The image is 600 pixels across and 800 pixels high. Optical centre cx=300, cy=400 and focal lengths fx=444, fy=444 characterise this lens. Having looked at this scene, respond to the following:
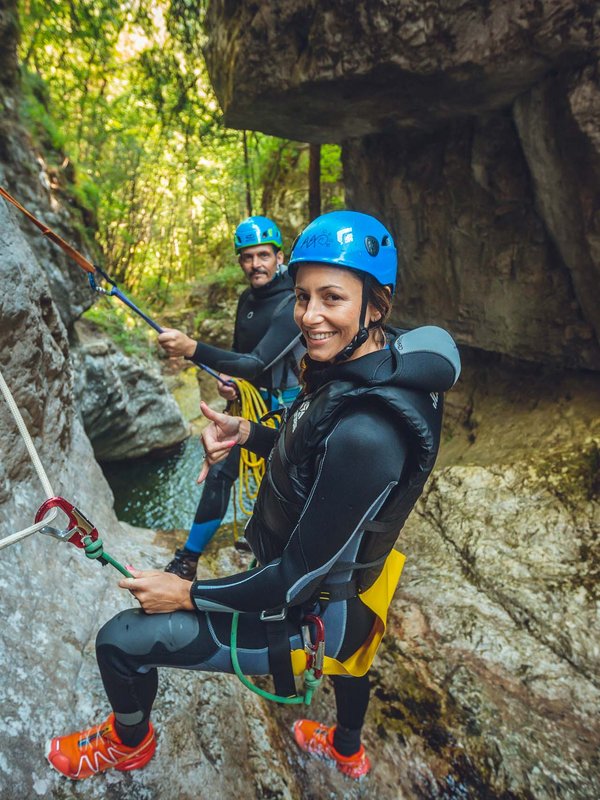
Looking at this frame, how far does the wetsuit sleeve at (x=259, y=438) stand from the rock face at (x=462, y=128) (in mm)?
3599

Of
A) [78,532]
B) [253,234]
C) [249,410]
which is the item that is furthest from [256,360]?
[78,532]

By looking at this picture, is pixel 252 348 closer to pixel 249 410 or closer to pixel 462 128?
pixel 249 410

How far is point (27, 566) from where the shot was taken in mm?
2500

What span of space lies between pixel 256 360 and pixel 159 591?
2181 mm

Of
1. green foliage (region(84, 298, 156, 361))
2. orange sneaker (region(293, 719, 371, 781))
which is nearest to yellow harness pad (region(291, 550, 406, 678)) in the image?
orange sneaker (region(293, 719, 371, 781))

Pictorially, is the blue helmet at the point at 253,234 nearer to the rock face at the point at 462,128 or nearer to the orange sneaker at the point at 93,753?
the rock face at the point at 462,128

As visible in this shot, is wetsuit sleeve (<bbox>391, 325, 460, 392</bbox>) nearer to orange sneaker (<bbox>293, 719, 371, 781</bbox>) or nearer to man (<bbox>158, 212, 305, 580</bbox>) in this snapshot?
man (<bbox>158, 212, 305, 580</bbox>)

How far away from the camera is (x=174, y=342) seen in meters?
3.34

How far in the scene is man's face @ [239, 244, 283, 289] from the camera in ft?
12.4

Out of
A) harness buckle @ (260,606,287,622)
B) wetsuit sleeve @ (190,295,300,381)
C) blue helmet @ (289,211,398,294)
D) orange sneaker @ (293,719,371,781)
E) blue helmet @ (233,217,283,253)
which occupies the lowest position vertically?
orange sneaker @ (293,719,371,781)

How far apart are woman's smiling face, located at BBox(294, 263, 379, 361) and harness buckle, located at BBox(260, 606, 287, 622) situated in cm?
103

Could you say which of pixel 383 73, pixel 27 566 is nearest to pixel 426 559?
pixel 27 566

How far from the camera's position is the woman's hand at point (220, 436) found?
229 cm

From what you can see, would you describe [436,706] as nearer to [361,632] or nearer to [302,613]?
[361,632]
